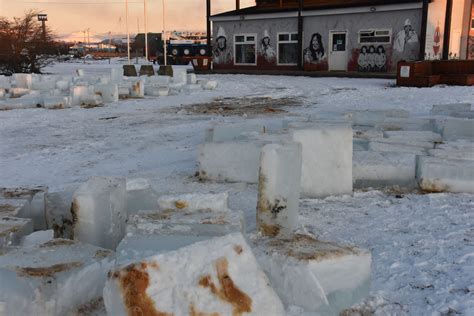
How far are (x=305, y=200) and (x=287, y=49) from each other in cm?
2170

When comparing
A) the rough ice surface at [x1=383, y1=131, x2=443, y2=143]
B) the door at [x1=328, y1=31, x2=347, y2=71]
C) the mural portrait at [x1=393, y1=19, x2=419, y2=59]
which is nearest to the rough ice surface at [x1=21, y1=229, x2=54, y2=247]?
the rough ice surface at [x1=383, y1=131, x2=443, y2=143]

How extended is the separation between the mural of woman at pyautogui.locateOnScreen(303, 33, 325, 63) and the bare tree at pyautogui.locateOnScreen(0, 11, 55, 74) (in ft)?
42.4

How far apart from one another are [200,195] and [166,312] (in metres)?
1.38

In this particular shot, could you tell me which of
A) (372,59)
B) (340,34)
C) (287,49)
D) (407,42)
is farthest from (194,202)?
(287,49)

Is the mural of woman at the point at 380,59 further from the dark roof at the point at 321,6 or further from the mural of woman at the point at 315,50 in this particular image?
the mural of woman at the point at 315,50

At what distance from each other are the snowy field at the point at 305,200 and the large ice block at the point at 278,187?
25 cm

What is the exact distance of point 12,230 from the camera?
3057 millimetres

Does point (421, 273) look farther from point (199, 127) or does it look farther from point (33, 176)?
point (199, 127)

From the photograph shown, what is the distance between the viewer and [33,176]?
221 inches

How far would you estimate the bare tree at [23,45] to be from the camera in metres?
23.8

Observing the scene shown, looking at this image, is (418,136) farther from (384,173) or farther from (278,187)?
(278,187)

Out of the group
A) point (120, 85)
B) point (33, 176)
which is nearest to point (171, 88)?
point (120, 85)

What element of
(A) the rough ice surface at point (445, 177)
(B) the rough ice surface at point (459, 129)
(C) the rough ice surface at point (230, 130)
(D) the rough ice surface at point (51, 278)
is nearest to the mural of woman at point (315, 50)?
(B) the rough ice surface at point (459, 129)

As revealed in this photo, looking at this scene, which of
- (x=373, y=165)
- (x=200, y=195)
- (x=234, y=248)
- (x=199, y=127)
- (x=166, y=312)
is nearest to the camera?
(x=166, y=312)
